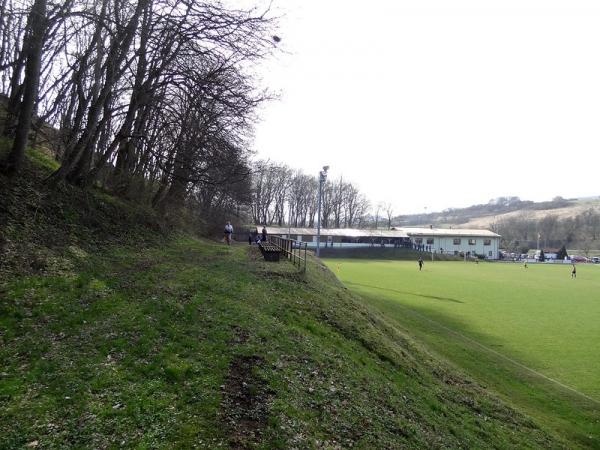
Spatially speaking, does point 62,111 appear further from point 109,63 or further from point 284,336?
point 284,336

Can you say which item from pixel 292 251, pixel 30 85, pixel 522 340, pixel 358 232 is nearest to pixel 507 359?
pixel 522 340

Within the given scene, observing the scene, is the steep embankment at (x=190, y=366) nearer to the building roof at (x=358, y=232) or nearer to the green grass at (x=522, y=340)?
the green grass at (x=522, y=340)

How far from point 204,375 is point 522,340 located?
15581mm

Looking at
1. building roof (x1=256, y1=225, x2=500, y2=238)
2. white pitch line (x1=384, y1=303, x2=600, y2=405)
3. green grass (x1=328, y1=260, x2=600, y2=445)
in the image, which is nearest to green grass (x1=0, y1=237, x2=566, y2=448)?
green grass (x1=328, y1=260, x2=600, y2=445)

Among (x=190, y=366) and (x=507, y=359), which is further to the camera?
A: (x=507, y=359)

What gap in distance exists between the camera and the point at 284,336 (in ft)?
26.3

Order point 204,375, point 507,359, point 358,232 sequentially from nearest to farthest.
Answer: point 204,375 → point 507,359 → point 358,232

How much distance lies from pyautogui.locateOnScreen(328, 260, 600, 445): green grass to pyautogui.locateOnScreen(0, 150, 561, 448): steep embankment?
1997mm

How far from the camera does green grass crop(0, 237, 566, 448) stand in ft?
14.3

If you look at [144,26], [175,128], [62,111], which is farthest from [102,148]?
[144,26]

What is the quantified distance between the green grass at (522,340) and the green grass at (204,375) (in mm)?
1982

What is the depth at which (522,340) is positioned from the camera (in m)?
17.1

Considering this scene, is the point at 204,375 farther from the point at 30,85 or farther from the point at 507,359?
the point at 507,359

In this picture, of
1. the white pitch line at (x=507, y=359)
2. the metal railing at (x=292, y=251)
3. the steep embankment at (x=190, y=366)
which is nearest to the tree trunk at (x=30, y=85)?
the steep embankment at (x=190, y=366)
